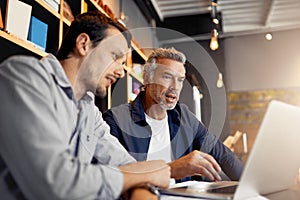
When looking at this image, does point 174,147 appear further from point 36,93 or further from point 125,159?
point 36,93

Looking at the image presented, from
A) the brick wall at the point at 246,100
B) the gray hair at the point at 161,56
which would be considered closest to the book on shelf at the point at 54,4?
the gray hair at the point at 161,56

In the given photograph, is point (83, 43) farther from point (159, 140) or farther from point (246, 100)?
point (246, 100)

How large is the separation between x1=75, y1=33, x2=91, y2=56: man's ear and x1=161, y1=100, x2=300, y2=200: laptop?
37 cm

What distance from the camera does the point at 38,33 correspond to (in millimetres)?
1401

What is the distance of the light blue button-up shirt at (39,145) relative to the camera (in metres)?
0.50

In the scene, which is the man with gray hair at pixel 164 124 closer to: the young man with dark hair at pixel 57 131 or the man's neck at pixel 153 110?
the man's neck at pixel 153 110

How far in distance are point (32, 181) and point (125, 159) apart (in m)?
0.31

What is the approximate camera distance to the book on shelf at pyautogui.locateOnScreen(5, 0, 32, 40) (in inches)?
47.3

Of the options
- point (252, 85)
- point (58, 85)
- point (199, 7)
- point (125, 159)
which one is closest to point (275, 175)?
point (125, 159)

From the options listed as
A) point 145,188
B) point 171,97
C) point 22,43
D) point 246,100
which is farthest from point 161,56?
point 246,100

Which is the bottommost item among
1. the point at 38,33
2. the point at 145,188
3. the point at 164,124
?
the point at 145,188

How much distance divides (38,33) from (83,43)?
74 cm

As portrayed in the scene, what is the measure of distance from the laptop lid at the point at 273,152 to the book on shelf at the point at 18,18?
0.99 metres

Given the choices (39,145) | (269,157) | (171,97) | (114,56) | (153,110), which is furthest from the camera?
(153,110)
